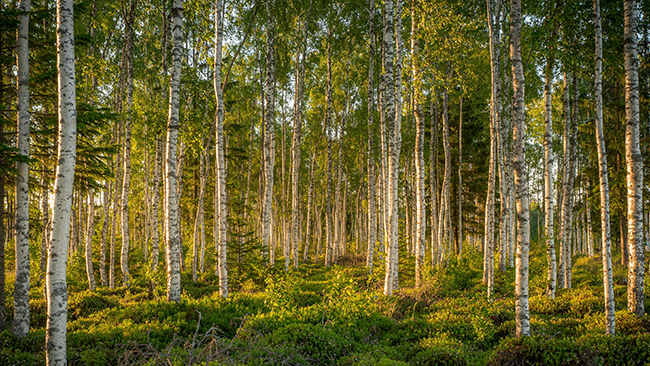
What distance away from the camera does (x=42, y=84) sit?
7.48 meters

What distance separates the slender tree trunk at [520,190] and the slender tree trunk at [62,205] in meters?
6.99

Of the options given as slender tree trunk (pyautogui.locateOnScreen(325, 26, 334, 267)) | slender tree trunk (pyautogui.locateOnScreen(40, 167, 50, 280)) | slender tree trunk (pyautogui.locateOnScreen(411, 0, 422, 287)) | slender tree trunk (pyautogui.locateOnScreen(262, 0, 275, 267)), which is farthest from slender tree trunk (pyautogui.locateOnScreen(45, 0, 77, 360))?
slender tree trunk (pyautogui.locateOnScreen(325, 26, 334, 267))

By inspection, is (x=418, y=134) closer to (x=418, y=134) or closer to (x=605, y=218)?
(x=418, y=134)

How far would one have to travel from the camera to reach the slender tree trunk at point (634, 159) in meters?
6.64

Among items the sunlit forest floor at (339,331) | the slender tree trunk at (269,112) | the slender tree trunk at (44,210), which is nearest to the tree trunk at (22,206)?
the sunlit forest floor at (339,331)

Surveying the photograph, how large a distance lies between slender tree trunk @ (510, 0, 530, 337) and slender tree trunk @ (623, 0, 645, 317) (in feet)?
8.58

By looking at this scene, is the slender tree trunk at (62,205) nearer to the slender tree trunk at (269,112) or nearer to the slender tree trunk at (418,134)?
the slender tree trunk at (269,112)

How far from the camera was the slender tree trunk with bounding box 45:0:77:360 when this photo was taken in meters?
4.52

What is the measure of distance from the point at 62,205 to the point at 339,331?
17.8 feet

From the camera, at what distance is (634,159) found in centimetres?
674

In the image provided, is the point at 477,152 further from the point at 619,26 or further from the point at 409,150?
the point at 619,26

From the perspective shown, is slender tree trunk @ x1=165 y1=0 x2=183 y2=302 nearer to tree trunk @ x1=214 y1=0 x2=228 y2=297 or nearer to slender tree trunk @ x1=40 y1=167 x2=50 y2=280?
tree trunk @ x1=214 y1=0 x2=228 y2=297

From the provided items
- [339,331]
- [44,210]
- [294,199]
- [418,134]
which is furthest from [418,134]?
[44,210]

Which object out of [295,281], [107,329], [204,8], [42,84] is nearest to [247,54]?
[204,8]
